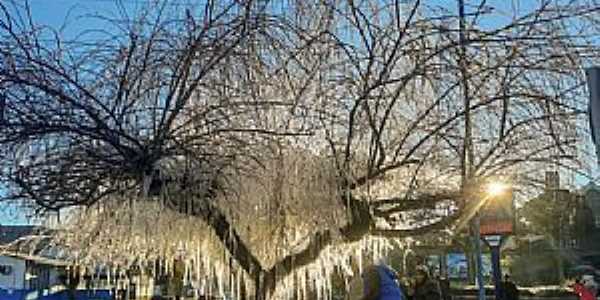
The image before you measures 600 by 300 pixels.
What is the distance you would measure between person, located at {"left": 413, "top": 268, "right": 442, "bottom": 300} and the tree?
11.6ft

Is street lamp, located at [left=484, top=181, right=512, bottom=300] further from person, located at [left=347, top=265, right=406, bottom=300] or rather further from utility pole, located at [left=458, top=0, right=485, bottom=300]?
person, located at [left=347, top=265, right=406, bottom=300]

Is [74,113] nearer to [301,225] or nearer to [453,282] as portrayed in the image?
[301,225]

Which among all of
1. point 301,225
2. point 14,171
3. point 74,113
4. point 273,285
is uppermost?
point 74,113

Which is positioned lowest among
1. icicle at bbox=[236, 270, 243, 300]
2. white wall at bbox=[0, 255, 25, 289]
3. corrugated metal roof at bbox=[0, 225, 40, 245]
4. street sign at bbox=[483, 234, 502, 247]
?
white wall at bbox=[0, 255, 25, 289]

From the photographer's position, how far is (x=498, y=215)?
5.29 m

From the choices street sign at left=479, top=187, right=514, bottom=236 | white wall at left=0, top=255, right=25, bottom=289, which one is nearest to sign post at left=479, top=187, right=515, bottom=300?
street sign at left=479, top=187, right=514, bottom=236

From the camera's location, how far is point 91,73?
3.71 metres

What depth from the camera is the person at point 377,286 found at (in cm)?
323

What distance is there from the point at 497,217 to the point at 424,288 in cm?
249

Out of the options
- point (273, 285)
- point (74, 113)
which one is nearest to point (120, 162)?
point (74, 113)

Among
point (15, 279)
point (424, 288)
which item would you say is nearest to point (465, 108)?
point (424, 288)

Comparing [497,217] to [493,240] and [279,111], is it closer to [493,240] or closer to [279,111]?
[493,240]

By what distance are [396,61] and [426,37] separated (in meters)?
0.20

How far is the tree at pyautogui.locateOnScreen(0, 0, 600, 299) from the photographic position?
11.6 feet
